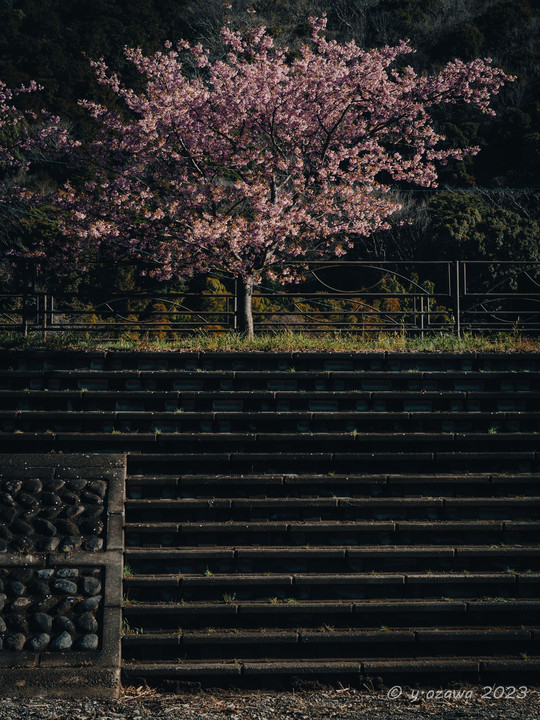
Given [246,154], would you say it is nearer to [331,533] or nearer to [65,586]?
[331,533]

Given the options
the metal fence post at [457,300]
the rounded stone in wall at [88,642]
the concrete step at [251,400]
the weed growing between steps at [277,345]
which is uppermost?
the metal fence post at [457,300]

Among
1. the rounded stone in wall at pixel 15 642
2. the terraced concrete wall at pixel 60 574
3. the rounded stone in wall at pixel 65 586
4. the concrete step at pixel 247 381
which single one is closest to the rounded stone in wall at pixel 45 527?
the terraced concrete wall at pixel 60 574

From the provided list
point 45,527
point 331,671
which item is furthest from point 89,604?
point 331,671

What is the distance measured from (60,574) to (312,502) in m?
2.17

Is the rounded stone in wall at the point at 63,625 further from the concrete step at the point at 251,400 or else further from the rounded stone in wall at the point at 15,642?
the concrete step at the point at 251,400

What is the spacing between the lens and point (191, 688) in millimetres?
5238

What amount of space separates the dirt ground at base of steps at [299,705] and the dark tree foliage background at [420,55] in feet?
57.5

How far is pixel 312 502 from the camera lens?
6.33 metres

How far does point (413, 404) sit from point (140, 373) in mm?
2742

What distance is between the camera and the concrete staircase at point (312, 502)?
555 cm

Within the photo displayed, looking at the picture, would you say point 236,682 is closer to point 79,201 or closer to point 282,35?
point 79,201

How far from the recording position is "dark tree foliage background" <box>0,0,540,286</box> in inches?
870

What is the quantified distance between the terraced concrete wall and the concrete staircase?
1.08 ft

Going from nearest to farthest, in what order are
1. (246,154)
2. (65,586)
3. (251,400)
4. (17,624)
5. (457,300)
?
(17,624) → (65,586) → (251,400) → (457,300) → (246,154)
